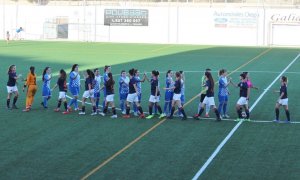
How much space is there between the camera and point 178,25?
75812mm

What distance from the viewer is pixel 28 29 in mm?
79938

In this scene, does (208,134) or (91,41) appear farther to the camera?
(91,41)

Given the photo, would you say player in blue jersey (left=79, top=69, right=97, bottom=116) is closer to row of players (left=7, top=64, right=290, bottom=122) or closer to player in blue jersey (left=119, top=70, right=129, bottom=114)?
row of players (left=7, top=64, right=290, bottom=122)

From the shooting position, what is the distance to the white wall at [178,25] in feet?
240

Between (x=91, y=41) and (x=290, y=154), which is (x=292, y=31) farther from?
(x=290, y=154)

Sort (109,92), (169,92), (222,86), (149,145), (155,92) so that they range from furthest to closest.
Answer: (169,92), (222,86), (155,92), (109,92), (149,145)

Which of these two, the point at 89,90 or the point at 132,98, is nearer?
the point at 132,98

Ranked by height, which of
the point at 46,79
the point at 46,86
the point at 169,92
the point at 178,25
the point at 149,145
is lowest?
the point at 149,145

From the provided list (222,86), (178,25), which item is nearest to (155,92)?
(222,86)

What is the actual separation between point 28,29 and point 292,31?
3046 cm

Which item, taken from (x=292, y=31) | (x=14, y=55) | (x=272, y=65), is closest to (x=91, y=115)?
(x=272, y=65)

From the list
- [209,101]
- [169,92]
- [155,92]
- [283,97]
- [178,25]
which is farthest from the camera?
[178,25]

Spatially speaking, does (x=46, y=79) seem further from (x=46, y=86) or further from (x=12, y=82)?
(x=12, y=82)

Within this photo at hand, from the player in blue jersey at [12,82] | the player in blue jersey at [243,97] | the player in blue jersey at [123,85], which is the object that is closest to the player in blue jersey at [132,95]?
the player in blue jersey at [123,85]
